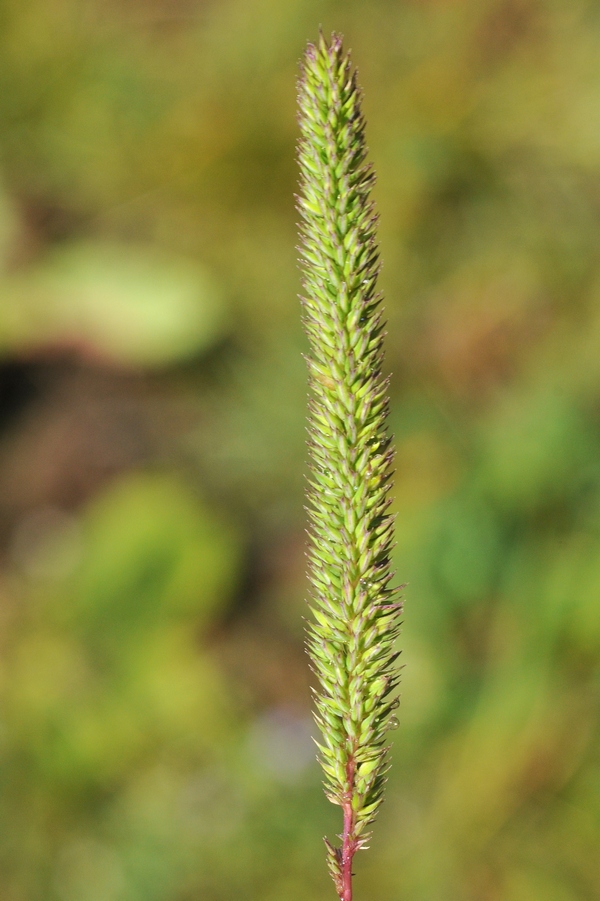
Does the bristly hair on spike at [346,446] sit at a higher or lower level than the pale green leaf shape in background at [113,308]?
lower

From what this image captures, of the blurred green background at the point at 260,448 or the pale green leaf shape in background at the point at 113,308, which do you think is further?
the pale green leaf shape in background at the point at 113,308

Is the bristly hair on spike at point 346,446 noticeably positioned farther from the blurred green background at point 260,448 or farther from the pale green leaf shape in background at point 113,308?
the pale green leaf shape in background at point 113,308

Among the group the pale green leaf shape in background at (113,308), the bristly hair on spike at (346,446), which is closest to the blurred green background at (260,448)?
the pale green leaf shape in background at (113,308)

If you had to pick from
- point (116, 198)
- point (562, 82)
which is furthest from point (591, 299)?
point (116, 198)

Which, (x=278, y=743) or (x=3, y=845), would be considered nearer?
(x=3, y=845)

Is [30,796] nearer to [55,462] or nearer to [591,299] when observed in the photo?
[55,462]
